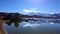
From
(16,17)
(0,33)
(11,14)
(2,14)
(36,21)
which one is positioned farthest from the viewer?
(36,21)

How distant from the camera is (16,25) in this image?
489 centimetres

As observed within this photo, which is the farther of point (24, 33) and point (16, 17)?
point (16, 17)

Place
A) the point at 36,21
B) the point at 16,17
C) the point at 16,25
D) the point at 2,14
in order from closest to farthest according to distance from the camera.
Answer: the point at 2,14
the point at 16,17
the point at 16,25
the point at 36,21

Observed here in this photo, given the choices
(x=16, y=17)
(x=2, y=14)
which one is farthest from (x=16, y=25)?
(x=2, y=14)

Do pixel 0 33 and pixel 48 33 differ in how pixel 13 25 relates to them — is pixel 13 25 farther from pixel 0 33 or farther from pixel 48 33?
pixel 0 33

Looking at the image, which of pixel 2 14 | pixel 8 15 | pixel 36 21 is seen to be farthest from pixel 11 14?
pixel 36 21

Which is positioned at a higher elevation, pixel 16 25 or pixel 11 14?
pixel 11 14

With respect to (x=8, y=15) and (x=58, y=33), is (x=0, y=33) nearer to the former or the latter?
(x=8, y=15)

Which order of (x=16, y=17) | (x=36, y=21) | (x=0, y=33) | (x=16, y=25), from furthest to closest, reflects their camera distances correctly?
1. (x=36, y=21)
2. (x=16, y=25)
3. (x=16, y=17)
4. (x=0, y=33)

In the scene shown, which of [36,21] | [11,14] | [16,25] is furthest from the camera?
[36,21]

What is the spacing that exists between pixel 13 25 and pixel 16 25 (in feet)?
0.43

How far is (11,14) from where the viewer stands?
4031mm

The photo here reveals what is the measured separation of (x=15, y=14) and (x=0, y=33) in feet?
7.32

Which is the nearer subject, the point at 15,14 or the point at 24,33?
the point at 24,33
